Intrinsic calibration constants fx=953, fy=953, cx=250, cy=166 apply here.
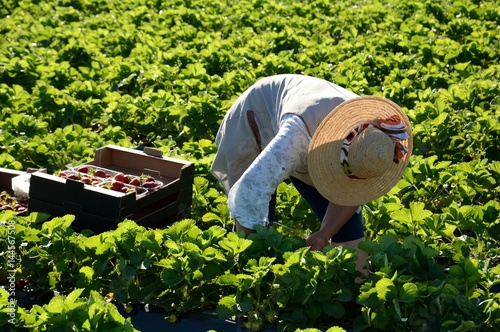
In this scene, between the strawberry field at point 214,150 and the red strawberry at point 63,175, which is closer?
the strawberry field at point 214,150

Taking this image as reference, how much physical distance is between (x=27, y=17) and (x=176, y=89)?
161 inches

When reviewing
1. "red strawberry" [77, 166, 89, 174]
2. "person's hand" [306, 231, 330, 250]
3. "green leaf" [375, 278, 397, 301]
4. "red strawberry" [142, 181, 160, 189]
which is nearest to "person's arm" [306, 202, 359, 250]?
"person's hand" [306, 231, 330, 250]

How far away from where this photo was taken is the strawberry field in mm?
4051

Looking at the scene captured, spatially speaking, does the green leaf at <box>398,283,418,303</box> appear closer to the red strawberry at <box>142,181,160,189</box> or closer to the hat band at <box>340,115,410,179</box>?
the hat band at <box>340,115,410,179</box>

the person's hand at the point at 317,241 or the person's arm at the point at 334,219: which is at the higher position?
the person's arm at the point at 334,219

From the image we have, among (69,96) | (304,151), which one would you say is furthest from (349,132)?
(69,96)

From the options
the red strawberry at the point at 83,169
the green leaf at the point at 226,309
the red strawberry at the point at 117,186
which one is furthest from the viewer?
the red strawberry at the point at 83,169

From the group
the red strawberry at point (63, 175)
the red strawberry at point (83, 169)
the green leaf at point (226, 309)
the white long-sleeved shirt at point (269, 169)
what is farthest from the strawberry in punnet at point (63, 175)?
the green leaf at point (226, 309)

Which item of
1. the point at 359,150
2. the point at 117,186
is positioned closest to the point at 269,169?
the point at 359,150

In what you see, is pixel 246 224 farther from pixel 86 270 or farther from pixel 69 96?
pixel 69 96

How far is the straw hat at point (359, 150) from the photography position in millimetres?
3977

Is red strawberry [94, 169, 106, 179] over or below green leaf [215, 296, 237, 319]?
over

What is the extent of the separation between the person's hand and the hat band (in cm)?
31
